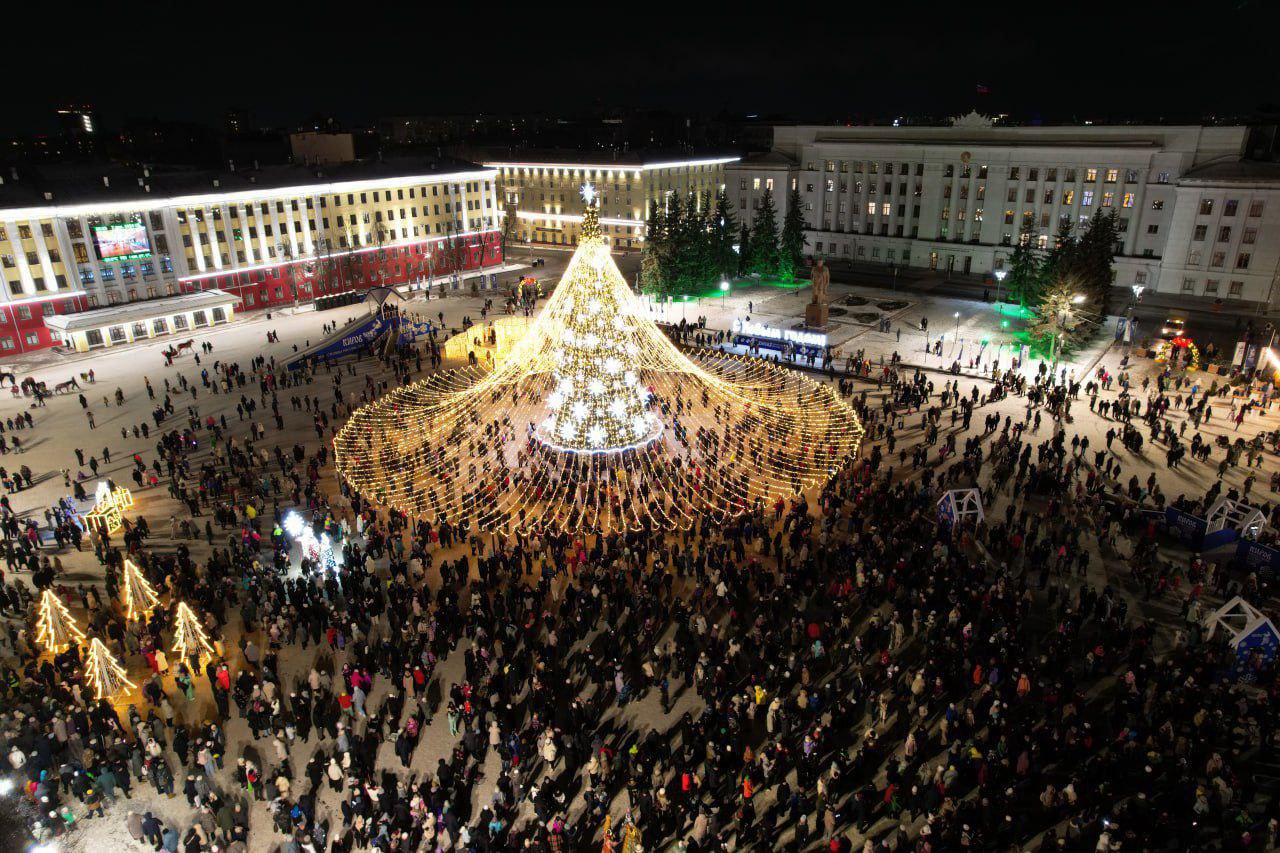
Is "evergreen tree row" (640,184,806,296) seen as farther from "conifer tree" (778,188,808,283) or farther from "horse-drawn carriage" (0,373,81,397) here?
"horse-drawn carriage" (0,373,81,397)

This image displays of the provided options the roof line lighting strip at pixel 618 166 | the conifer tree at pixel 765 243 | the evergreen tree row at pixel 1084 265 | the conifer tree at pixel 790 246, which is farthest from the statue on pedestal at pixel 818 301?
the roof line lighting strip at pixel 618 166

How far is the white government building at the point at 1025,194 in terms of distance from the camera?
5006 cm

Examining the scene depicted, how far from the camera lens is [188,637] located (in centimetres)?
1825

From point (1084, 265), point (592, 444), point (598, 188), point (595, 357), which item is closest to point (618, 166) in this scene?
point (598, 188)

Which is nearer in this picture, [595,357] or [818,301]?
[595,357]

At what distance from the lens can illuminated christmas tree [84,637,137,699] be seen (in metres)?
16.9

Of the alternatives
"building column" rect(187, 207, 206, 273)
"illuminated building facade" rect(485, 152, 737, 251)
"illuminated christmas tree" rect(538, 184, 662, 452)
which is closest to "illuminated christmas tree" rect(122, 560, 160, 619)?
"illuminated christmas tree" rect(538, 184, 662, 452)

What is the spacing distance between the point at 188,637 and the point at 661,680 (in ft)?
36.9

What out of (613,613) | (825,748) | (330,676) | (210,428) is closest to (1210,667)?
(825,748)

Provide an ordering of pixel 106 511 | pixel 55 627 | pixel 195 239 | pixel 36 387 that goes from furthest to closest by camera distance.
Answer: pixel 195 239 → pixel 36 387 → pixel 106 511 → pixel 55 627

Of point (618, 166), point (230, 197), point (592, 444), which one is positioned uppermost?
point (618, 166)

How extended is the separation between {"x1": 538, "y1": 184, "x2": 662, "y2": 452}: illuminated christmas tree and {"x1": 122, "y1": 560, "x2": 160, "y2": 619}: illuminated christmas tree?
12592 millimetres

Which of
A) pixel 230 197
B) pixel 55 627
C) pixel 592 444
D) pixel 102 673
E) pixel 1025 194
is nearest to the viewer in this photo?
A: pixel 102 673

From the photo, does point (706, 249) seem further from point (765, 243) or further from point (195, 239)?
point (195, 239)
